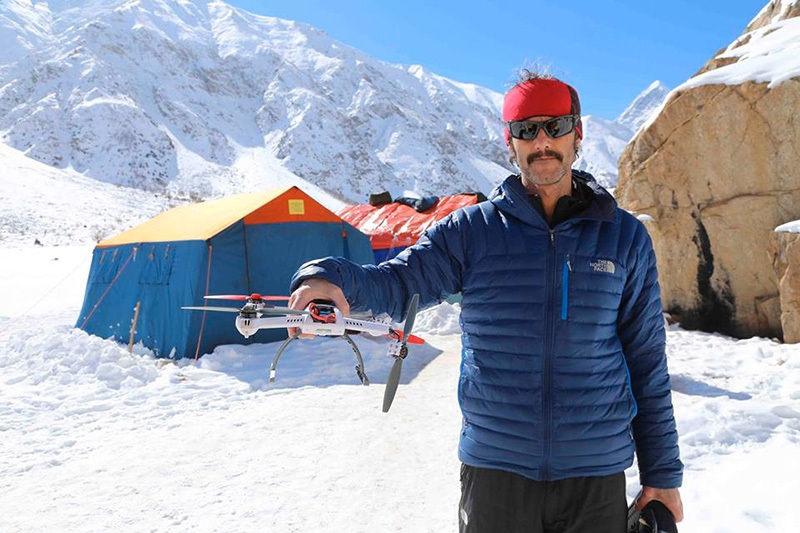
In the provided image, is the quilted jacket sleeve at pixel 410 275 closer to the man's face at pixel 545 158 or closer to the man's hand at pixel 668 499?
the man's face at pixel 545 158

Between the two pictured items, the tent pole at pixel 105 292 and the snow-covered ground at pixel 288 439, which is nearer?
the snow-covered ground at pixel 288 439

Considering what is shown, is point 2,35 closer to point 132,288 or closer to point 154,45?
point 154,45

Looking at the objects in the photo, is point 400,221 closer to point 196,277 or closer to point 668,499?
point 196,277

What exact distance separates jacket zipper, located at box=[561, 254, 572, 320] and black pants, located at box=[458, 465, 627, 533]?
0.58m

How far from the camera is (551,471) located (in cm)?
184

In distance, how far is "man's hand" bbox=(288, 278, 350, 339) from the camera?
1.71 metres

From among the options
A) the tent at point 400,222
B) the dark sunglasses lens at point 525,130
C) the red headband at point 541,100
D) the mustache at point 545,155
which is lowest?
the mustache at point 545,155

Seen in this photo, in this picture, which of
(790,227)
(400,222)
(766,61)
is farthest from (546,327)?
(400,222)

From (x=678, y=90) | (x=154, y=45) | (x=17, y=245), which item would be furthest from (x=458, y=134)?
(x=678, y=90)

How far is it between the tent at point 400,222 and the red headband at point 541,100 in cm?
1151

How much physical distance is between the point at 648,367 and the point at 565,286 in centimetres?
48

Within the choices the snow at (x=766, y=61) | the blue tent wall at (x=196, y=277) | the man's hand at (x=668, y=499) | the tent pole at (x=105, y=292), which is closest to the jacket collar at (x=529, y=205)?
the man's hand at (x=668, y=499)

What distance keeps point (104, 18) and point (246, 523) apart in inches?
6387

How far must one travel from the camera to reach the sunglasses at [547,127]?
6.72 feet
